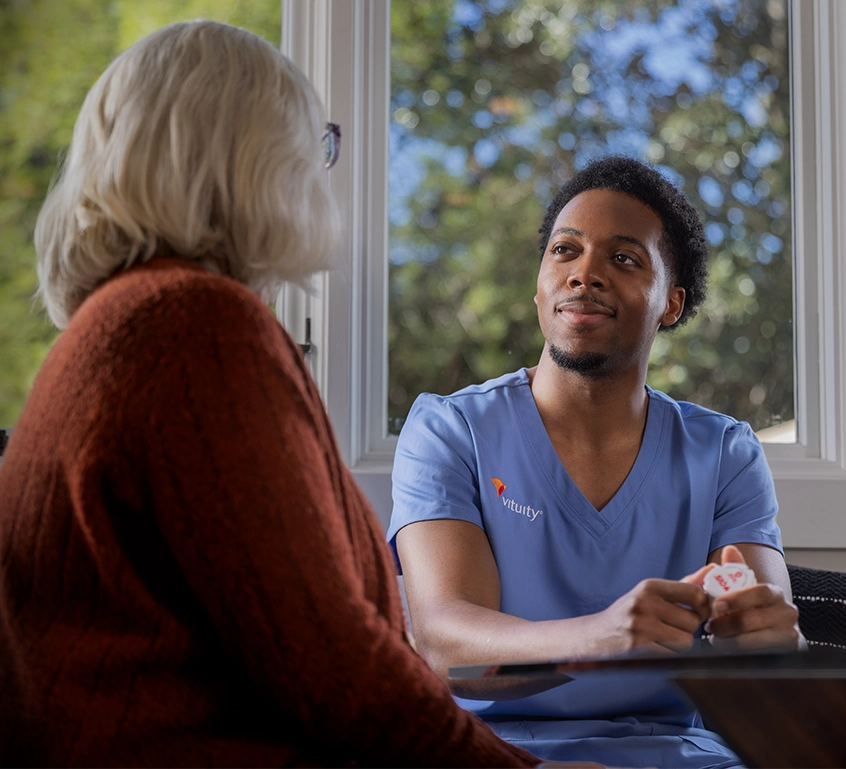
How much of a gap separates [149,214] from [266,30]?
127 centimetres

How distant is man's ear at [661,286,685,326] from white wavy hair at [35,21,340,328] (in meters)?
1.04

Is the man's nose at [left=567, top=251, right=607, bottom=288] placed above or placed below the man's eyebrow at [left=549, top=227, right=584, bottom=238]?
below

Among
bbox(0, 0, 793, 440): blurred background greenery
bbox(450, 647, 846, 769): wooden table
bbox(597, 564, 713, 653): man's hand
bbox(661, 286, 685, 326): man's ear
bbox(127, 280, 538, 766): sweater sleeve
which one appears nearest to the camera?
bbox(127, 280, 538, 766): sweater sleeve

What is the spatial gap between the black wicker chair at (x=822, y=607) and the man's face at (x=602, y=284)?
18.5 inches

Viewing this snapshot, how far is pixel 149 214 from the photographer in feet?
2.70

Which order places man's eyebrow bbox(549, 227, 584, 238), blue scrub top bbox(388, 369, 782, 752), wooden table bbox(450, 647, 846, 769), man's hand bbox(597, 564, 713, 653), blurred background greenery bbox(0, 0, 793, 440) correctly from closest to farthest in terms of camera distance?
wooden table bbox(450, 647, 846, 769) → man's hand bbox(597, 564, 713, 653) → blue scrub top bbox(388, 369, 782, 752) → man's eyebrow bbox(549, 227, 584, 238) → blurred background greenery bbox(0, 0, 793, 440)

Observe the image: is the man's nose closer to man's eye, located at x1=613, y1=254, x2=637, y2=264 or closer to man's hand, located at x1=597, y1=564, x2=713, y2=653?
man's eye, located at x1=613, y1=254, x2=637, y2=264

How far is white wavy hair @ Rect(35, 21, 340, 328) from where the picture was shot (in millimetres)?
825

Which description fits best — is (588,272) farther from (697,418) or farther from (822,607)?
(822,607)

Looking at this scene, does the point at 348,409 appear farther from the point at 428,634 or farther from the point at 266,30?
the point at 266,30

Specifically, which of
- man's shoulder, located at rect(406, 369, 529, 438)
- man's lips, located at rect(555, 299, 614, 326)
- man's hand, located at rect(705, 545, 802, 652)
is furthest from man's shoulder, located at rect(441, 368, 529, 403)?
man's hand, located at rect(705, 545, 802, 652)

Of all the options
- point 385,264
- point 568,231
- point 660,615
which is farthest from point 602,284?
point 660,615

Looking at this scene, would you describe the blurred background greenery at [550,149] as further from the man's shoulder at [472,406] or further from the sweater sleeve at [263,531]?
the sweater sleeve at [263,531]

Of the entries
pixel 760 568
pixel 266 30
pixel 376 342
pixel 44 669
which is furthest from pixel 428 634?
pixel 266 30
